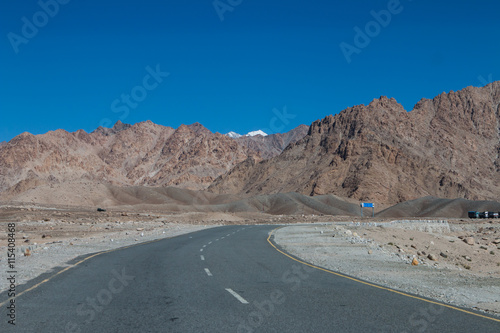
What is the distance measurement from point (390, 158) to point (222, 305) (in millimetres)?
147831

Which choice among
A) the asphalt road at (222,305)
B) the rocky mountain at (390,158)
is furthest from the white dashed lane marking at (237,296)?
the rocky mountain at (390,158)

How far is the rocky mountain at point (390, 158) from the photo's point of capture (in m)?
143

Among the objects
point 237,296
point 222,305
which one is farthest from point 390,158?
point 222,305

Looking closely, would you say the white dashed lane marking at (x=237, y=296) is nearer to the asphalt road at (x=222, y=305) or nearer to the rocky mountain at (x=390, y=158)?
the asphalt road at (x=222, y=305)

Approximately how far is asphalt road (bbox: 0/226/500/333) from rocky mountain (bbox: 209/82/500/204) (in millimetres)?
129453

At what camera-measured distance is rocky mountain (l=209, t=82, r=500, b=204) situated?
143 metres

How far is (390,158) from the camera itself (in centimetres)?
14962

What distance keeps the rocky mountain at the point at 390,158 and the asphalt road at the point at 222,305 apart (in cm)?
12945

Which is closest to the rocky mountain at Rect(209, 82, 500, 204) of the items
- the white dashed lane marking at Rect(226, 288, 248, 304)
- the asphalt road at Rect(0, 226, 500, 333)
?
the asphalt road at Rect(0, 226, 500, 333)

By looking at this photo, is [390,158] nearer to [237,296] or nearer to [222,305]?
[237,296]

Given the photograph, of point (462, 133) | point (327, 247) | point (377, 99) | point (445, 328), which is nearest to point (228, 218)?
point (327, 247)

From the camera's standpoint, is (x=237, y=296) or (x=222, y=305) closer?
(x=222, y=305)

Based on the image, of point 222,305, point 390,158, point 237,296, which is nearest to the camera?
point 222,305

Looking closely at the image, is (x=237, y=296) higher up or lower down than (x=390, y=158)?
lower down
